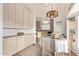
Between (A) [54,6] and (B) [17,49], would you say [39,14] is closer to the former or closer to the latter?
(A) [54,6]

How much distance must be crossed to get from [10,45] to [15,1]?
670mm

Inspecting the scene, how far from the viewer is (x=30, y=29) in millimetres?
1941

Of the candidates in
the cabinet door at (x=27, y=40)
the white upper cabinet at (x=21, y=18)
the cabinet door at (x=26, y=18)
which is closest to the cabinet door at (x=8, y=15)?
the white upper cabinet at (x=21, y=18)

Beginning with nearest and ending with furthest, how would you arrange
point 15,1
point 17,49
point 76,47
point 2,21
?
point 15,1 → point 2,21 → point 76,47 → point 17,49

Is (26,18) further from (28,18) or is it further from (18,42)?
(18,42)

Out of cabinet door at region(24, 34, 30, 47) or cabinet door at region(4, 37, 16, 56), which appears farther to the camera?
cabinet door at region(24, 34, 30, 47)

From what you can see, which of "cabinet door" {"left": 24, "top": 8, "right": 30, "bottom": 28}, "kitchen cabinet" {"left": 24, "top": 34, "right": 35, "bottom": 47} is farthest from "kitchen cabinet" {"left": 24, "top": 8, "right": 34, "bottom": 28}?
"kitchen cabinet" {"left": 24, "top": 34, "right": 35, "bottom": 47}

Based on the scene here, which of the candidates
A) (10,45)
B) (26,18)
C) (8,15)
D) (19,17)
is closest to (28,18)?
(26,18)

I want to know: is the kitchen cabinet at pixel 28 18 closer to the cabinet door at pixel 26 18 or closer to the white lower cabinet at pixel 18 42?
the cabinet door at pixel 26 18

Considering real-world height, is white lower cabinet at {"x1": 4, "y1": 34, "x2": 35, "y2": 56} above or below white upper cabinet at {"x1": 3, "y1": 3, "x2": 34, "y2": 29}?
below

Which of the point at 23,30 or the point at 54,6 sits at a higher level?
the point at 54,6

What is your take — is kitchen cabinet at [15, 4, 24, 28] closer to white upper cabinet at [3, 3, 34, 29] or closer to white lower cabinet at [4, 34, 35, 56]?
white upper cabinet at [3, 3, 34, 29]

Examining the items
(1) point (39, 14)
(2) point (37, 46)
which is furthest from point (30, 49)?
(1) point (39, 14)

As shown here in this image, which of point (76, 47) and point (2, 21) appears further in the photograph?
point (76, 47)
